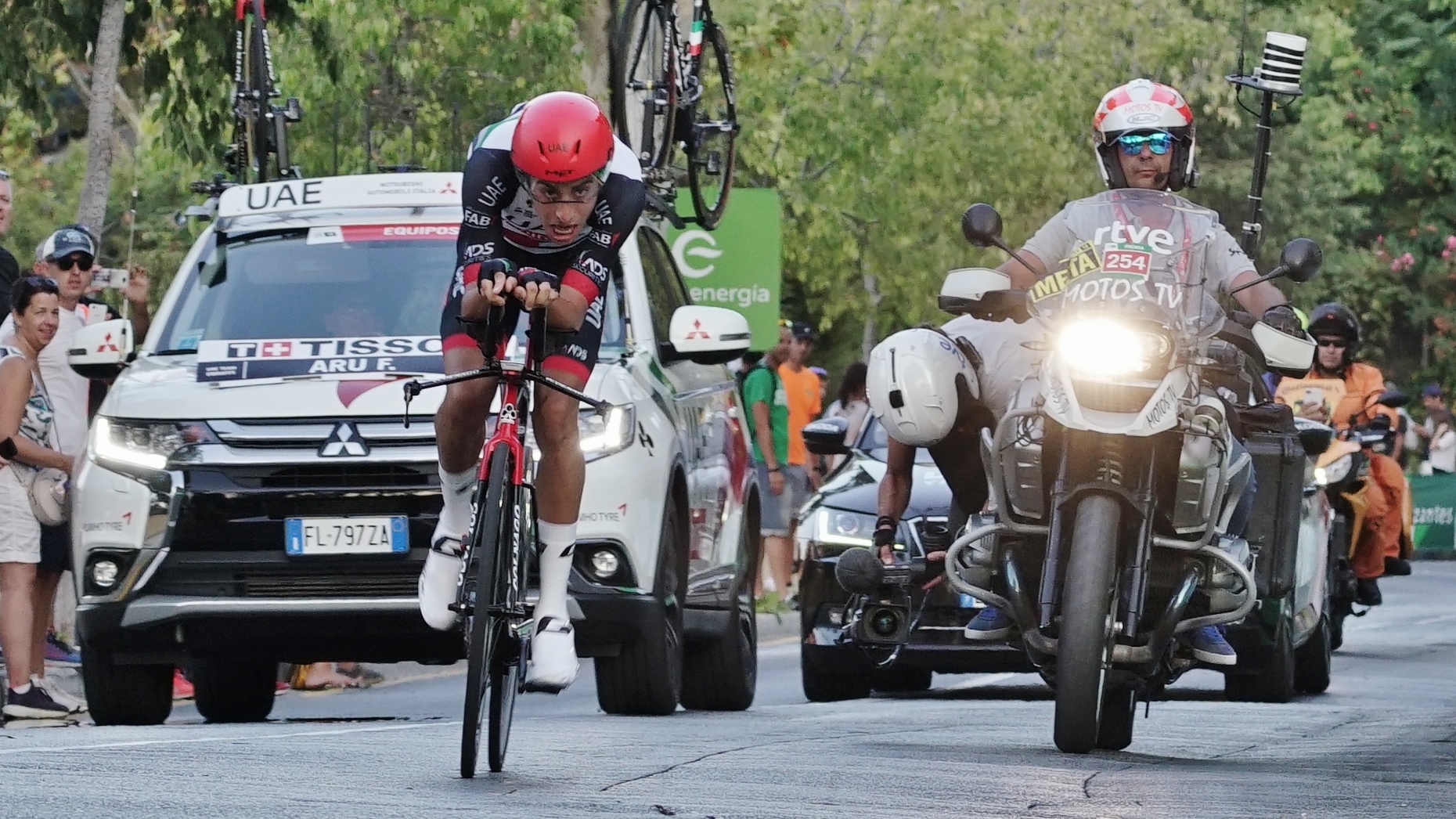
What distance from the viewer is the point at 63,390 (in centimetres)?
1250

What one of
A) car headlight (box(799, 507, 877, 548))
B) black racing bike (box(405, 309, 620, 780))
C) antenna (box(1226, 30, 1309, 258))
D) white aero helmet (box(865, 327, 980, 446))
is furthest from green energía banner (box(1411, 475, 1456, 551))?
black racing bike (box(405, 309, 620, 780))

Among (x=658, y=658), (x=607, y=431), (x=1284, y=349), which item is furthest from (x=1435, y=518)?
(x=1284, y=349)

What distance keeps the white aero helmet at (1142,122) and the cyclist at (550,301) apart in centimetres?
154

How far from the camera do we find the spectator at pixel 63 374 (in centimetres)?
1231

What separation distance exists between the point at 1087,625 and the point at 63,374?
589 centimetres

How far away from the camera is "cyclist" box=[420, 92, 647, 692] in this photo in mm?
7594

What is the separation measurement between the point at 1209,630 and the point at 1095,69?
30.0 metres

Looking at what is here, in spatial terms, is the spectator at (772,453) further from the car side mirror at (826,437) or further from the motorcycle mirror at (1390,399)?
the car side mirror at (826,437)

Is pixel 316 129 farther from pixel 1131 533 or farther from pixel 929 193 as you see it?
pixel 1131 533

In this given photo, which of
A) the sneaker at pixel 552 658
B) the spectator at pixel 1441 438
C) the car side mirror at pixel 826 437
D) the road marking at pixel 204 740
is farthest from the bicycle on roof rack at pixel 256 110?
the spectator at pixel 1441 438

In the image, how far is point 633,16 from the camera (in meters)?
16.7

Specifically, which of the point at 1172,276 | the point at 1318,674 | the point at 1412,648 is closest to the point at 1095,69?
the point at 1412,648

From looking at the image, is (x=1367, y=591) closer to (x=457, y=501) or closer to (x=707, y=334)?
(x=707, y=334)

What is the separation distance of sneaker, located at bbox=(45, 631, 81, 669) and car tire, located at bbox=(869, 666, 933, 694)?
12.2ft
